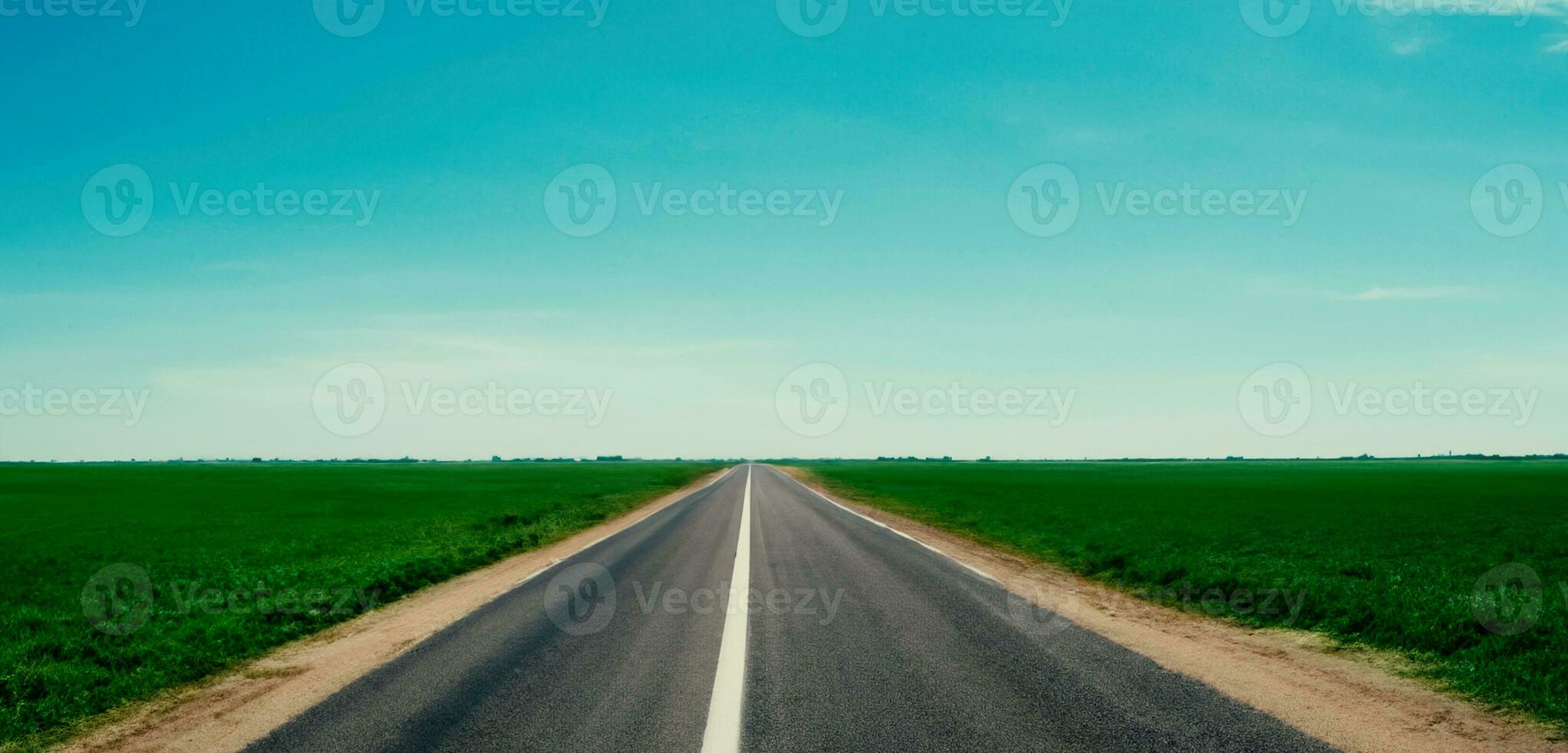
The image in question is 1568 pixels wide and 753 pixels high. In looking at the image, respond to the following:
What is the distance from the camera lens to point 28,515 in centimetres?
3400

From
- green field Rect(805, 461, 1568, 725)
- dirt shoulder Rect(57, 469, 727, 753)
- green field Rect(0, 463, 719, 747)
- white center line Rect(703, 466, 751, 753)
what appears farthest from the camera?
green field Rect(805, 461, 1568, 725)

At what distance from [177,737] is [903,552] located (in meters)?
13.1

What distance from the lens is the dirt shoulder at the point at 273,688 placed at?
602 cm

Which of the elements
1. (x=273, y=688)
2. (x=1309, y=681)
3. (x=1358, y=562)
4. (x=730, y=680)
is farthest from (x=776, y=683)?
(x=1358, y=562)

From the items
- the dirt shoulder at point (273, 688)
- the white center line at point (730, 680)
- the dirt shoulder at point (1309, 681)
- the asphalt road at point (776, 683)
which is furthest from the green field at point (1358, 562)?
the dirt shoulder at point (273, 688)

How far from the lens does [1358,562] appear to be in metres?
15.0

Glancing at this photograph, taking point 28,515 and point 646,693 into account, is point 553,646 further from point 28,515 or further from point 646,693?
point 28,515

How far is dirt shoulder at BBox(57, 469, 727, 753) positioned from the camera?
19.7ft

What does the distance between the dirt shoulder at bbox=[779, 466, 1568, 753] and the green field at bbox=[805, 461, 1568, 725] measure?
1.57 feet

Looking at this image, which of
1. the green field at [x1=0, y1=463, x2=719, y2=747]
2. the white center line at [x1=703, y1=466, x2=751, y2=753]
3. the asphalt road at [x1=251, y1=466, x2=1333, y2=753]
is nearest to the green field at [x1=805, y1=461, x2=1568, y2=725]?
the asphalt road at [x1=251, y1=466, x2=1333, y2=753]

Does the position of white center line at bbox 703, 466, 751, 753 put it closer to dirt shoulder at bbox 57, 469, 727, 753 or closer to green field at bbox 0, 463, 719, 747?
dirt shoulder at bbox 57, 469, 727, 753

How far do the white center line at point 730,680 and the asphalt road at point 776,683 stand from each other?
0.02 metres

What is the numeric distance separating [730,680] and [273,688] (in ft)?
14.8

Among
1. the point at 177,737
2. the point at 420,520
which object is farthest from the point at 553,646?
the point at 420,520
